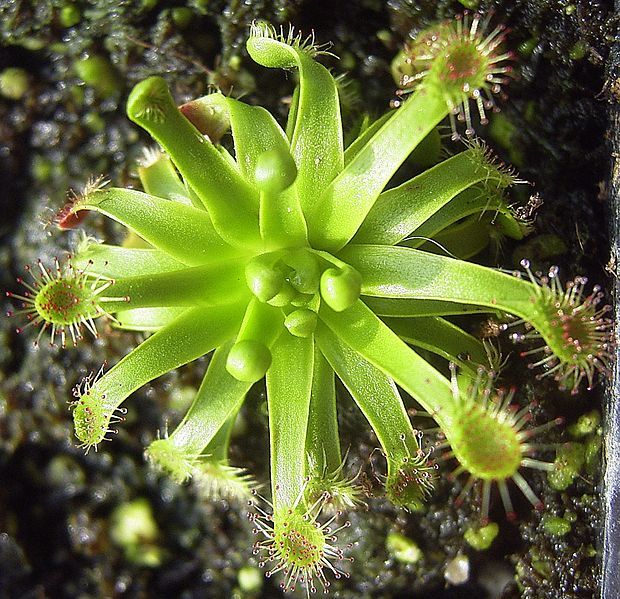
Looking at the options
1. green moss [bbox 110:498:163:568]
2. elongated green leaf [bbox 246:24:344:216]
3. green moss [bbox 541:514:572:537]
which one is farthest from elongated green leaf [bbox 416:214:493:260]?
green moss [bbox 110:498:163:568]

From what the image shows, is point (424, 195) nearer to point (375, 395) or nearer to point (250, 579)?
point (375, 395)

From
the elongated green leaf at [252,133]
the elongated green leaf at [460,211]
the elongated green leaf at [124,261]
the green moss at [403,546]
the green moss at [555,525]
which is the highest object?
the elongated green leaf at [252,133]

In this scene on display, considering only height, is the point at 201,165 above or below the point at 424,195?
above

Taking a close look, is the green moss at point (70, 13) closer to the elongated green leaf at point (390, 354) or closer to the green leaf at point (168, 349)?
the green leaf at point (168, 349)

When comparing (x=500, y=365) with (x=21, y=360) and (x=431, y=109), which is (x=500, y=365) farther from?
(x=21, y=360)

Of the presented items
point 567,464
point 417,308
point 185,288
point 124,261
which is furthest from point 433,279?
point 124,261

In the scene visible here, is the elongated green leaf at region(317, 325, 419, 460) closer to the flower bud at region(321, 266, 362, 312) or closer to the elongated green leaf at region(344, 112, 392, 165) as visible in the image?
the flower bud at region(321, 266, 362, 312)

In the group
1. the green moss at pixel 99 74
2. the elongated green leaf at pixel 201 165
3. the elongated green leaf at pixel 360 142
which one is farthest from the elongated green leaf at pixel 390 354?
the green moss at pixel 99 74
